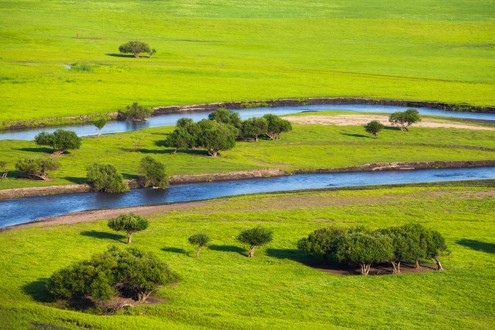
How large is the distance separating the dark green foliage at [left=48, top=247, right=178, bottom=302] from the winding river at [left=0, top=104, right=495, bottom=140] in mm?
42081

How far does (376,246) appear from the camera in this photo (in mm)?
46562

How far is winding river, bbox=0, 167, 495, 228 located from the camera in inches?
2356

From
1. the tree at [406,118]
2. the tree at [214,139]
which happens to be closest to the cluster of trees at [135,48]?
the tree at [406,118]

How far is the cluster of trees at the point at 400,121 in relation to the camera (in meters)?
85.0

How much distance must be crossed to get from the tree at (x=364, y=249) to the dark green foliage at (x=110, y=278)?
8.45 metres

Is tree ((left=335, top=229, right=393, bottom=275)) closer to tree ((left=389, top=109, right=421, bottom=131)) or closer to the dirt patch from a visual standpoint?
tree ((left=389, top=109, right=421, bottom=131))

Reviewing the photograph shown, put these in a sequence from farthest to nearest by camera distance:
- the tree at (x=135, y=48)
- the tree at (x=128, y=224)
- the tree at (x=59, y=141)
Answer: the tree at (x=135, y=48), the tree at (x=59, y=141), the tree at (x=128, y=224)

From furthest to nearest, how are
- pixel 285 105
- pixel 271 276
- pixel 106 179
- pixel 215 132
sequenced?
pixel 285 105
pixel 215 132
pixel 106 179
pixel 271 276

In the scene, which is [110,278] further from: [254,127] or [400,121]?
[400,121]

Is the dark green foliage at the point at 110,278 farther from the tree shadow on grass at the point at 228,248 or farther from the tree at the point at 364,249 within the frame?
the tree at the point at 364,249

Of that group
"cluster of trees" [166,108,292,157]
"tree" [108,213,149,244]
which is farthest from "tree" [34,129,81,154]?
"tree" [108,213,149,244]

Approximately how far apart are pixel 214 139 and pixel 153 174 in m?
10.0

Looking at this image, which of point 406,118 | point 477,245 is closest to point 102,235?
point 477,245

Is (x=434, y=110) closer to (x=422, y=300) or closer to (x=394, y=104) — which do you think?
(x=394, y=104)
